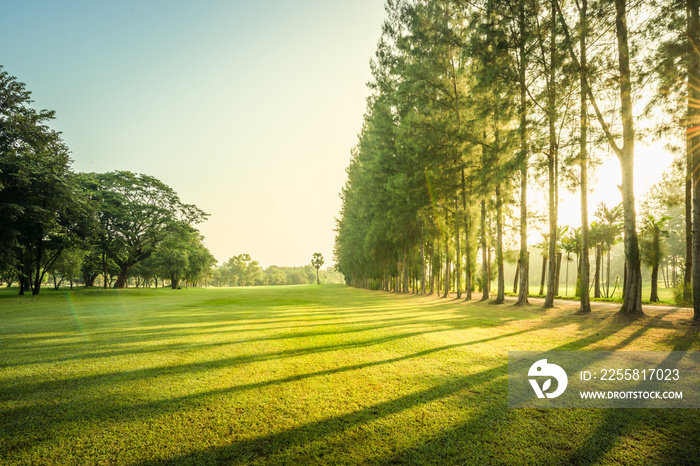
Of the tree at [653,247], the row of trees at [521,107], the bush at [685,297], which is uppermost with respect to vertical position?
the row of trees at [521,107]

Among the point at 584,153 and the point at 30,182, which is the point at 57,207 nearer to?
the point at 30,182

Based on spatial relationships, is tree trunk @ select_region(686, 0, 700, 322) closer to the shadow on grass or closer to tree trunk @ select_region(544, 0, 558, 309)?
tree trunk @ select_region(544, 0, 558, 309)

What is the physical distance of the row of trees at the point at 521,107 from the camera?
9219mm

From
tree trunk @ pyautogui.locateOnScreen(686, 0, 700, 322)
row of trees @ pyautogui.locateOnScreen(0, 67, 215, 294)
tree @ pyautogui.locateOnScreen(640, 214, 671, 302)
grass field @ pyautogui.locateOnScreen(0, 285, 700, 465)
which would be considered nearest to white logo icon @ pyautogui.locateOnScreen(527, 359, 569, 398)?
grass field @ pyautogui.locateOnScreen(0, 285, 700, 465)

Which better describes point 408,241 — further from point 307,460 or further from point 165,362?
point 307,460

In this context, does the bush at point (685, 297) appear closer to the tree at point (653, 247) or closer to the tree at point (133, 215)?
the tree at point (653, 247)

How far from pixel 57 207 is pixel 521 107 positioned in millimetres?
30459

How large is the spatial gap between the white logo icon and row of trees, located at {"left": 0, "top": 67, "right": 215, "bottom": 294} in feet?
86.3

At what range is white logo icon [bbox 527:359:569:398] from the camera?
12.0 ft

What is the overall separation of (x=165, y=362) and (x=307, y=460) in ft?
13.0

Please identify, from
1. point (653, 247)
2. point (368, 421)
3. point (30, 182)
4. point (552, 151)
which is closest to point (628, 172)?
point (552, 151)

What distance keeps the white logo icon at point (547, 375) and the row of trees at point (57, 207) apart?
26304 mm

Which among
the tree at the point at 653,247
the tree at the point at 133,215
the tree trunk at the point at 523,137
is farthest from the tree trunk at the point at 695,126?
the tree at the point at 133,215

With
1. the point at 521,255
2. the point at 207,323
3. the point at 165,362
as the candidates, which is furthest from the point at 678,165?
the point at 207,323
